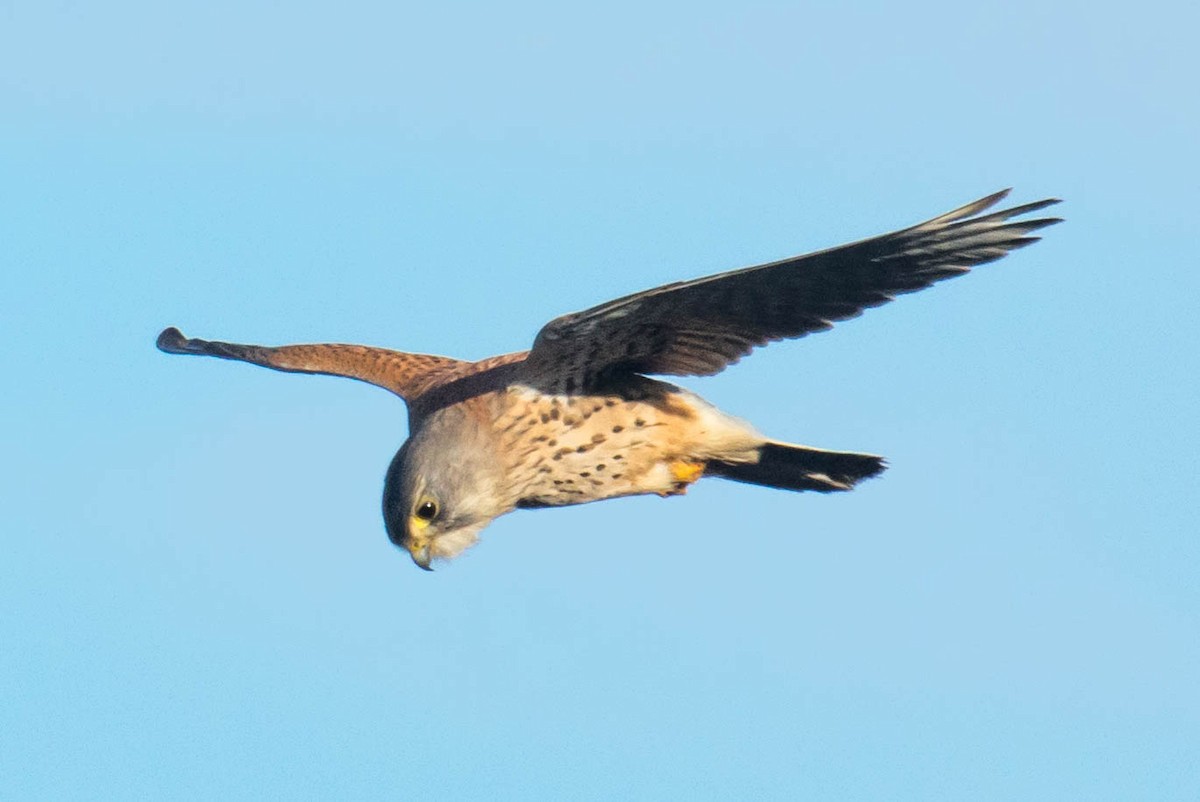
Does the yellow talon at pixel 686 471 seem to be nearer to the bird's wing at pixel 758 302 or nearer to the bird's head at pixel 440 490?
the bird's wing at pixel 758 302

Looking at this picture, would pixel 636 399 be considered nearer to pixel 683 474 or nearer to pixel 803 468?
pixel 683 474

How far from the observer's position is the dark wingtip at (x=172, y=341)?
8719 millimetres

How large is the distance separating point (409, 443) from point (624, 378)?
82 centimetres

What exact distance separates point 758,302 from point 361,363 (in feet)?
7.13

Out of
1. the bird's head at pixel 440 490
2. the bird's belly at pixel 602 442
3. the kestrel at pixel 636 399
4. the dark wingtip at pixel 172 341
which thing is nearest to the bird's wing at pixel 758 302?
the kestrel at pixel 636 399

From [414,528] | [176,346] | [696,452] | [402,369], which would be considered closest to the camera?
[414,528]

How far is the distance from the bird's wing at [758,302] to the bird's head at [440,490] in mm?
367

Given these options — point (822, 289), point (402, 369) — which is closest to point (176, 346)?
point (402, 369)

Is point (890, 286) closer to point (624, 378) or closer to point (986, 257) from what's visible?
point (986, 257)

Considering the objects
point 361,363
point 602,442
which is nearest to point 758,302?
point 602,442

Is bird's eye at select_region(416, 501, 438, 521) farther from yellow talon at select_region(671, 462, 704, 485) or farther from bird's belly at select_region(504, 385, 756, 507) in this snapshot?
yellow talon at select_region(671, 462, 704, 485)

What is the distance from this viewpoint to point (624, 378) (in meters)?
6.79

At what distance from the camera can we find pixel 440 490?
650cm

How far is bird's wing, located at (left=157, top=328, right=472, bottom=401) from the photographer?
24.2 feet
